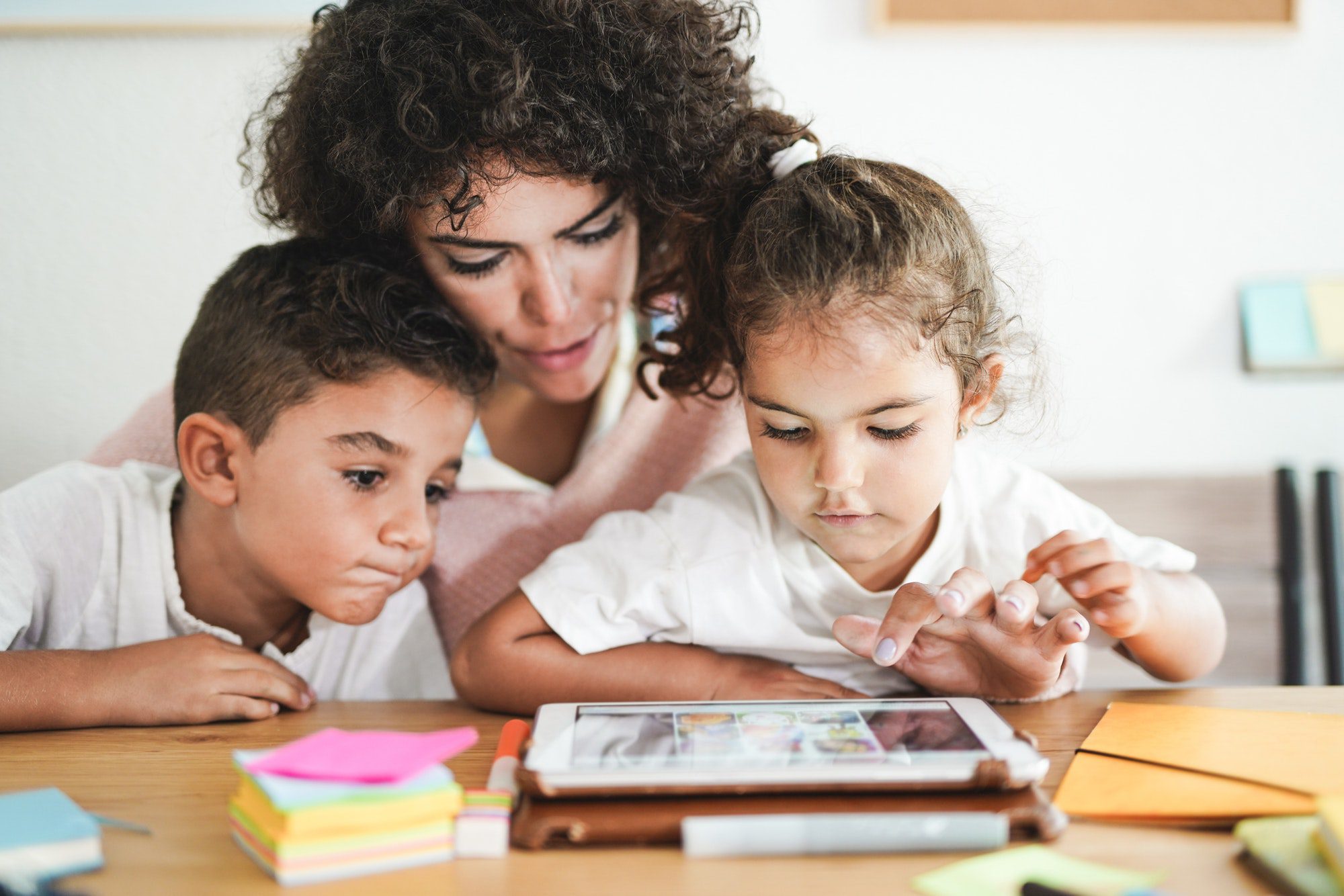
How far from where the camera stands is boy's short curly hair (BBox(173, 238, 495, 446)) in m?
0.95

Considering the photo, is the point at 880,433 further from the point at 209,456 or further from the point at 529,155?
the point at 209,456

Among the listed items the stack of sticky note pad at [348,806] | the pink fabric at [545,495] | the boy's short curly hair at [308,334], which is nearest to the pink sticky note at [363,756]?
the stack of sticky note pad at [348,806]

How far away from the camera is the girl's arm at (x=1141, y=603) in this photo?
0.74 metres

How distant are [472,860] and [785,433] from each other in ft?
1.25

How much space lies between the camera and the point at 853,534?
31.6 inches

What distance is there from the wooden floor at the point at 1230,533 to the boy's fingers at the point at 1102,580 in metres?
0.84

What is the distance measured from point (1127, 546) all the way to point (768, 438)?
0.33 meters

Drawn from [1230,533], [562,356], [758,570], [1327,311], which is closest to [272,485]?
[562,356]

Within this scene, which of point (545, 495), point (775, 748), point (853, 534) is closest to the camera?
point (775, 748)

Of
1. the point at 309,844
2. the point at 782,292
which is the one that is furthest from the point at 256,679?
the point at 782,292

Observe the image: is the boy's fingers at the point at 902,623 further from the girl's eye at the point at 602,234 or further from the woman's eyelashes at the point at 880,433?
the girl's eye at the point at 602,234

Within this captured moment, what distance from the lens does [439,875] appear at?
515mm

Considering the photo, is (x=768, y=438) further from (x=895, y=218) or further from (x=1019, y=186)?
(x=1019, y=186)

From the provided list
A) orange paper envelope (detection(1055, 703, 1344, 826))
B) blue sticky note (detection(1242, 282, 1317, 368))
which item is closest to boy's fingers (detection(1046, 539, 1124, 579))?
orange paper envelope (detection(1055, 703, 1344, 826))
